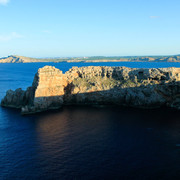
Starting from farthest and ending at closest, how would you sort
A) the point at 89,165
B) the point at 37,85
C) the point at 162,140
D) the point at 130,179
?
the point at 37,85 < the point at 162,140 < the point at 89,165 < the point at 130,179

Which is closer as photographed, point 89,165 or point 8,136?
point 89,165

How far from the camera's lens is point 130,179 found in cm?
3462

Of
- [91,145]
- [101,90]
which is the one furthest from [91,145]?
[101,90]

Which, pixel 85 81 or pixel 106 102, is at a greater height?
pixel 85 81

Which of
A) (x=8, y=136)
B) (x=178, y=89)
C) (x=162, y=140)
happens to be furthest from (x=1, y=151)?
(x=178, y=89)

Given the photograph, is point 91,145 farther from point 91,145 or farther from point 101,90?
point 101,90

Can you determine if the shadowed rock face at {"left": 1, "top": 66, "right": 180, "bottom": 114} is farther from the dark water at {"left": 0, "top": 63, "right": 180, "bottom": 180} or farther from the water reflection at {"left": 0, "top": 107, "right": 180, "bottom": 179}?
the water reflection at {"left": 0, "top": 107, "right": 180, "bottom": 179}

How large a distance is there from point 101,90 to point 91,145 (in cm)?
3985

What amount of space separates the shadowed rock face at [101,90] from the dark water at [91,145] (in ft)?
24.3

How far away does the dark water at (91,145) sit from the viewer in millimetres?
37469

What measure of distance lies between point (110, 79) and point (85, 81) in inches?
497

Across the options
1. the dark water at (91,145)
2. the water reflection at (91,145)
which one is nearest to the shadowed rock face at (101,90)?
the dark water at (91,145)

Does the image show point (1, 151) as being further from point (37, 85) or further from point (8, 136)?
point (37, 85)

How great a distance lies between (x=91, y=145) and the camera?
48219 millimetres
